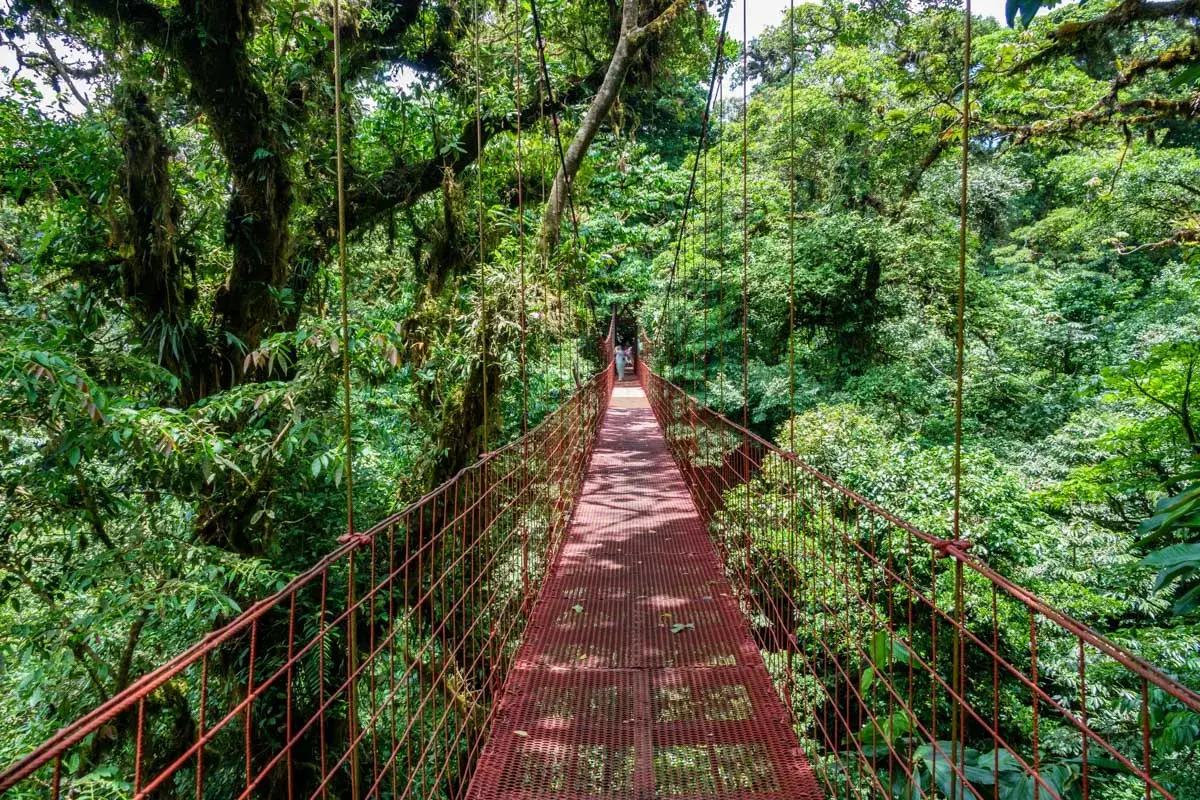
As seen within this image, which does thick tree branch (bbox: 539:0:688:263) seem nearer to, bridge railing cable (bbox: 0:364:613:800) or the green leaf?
bridge railing cable (bbox: 0:364:613:800)

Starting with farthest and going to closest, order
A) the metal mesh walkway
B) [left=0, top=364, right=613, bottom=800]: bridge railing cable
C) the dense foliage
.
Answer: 1. the dense foliage
2. [left=0, top=364, right=613, bottom=800]: bridge railing cable
3. the metal mesh walkway

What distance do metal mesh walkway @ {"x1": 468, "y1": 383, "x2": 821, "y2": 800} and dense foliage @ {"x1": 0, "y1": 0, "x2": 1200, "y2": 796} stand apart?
933mm

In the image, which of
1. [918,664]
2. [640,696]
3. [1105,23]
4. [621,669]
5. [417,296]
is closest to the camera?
[918,664]

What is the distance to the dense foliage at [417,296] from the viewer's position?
250cm

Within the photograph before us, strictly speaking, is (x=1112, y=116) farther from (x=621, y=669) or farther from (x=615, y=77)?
(x=621, y=669)

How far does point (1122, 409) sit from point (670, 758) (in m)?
7.13

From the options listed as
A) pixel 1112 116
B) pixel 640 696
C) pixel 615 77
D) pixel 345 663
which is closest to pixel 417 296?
pixel 615 77

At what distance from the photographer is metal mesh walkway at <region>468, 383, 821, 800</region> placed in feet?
4.75

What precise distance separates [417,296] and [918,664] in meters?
4.56

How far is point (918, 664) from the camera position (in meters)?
1.29

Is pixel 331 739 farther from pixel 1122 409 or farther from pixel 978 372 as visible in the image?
pixel 978 372

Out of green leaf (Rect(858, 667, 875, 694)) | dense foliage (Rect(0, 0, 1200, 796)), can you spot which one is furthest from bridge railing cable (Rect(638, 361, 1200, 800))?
dense foliage (Rect(0, 0, 1200, 796))

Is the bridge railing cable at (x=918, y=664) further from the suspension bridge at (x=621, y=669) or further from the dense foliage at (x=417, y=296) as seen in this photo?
the dense foliage at (x=417, y=296)

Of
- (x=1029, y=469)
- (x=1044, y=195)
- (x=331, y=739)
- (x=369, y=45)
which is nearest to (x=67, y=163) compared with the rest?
(x=369, y=45)
